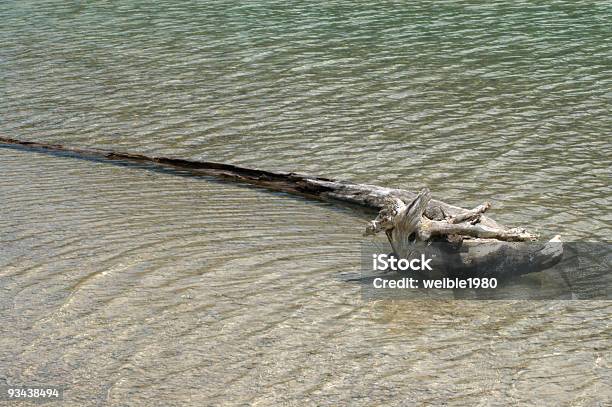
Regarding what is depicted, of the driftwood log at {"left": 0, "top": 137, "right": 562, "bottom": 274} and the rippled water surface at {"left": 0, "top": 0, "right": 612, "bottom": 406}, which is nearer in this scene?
the rippled water surface at {"left": 0, "top": 0, "right": 612, "bottom": 406}

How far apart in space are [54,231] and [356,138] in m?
4.82

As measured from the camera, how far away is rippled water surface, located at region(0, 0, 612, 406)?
661cm

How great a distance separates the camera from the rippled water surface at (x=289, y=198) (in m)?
6.61

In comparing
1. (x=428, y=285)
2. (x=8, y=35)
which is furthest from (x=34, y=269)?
(x=8, y=35)

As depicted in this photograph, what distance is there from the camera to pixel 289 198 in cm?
1072

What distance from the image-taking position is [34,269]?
8.50 m

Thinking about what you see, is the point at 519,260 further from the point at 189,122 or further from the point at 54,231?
the point at 189,122

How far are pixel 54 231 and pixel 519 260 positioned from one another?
4.38 metres

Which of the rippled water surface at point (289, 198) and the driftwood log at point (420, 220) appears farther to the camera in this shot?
the driftwood log at point (420, 220)

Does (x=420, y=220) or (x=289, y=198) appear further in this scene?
(x=289, y=198)

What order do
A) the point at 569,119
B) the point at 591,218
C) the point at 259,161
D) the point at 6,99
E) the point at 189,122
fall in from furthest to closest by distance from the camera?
the point at 6,99 < the point at 189,122 < the point at 569,119 < the point at 259,161 < the point at 591,218

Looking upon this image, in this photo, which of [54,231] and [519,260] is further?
[54,231]

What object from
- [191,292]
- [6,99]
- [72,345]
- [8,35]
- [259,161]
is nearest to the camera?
[72,345]

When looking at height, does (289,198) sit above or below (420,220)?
below
